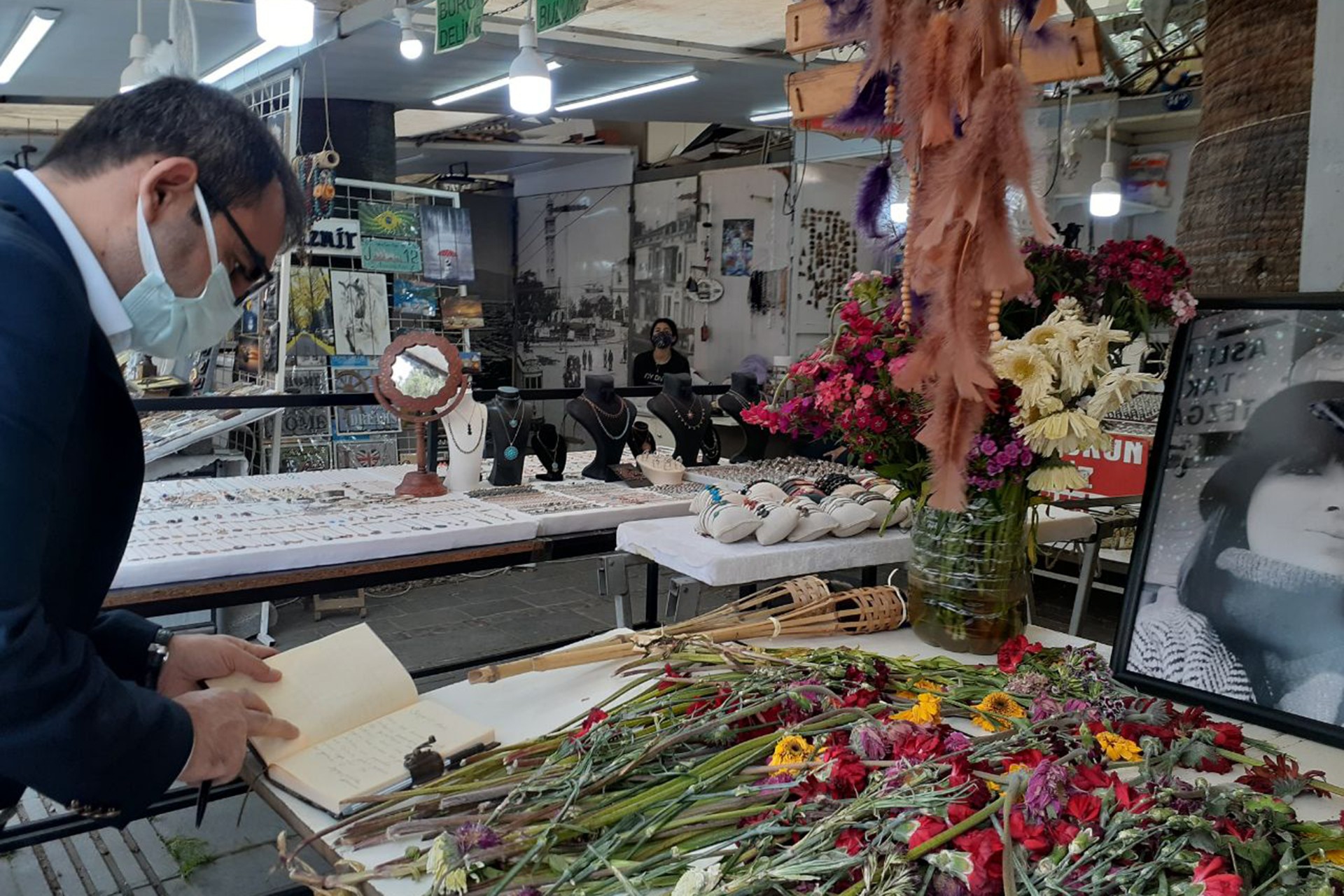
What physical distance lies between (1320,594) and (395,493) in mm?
2953

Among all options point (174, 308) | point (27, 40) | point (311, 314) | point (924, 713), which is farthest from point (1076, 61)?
point (27, 40)

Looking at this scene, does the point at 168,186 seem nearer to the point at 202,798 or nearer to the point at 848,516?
the point at 202,798

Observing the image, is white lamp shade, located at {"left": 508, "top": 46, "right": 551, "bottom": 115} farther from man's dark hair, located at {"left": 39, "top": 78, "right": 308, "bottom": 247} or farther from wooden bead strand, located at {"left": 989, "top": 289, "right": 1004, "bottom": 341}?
wooden bead strand, located at {"left": 989, "top": 289, "right": 1004, "bottom": 341}

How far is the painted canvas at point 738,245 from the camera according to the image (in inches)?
→ 374

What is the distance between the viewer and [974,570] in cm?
182

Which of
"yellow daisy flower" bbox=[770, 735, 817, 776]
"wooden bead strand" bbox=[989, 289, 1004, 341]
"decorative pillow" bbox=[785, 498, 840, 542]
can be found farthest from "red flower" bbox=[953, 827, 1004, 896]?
"decorative pillow" bbox=[785, 498, 840, 542]

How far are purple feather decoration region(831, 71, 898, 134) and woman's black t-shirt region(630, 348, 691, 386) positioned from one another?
6.79 meters

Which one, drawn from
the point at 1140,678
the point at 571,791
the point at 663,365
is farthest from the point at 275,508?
the point at 663,365

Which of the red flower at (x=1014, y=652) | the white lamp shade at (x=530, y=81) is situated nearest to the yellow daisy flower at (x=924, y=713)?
the red flower at (x=1014, y=652)

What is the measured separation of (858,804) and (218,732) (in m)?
0.82

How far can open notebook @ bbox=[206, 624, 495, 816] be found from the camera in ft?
4.33

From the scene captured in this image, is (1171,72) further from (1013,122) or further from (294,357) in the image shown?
(1013,122)

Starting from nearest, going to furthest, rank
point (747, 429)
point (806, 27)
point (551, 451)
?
point (806, 27)
point (551, 451)
point (747, 429)

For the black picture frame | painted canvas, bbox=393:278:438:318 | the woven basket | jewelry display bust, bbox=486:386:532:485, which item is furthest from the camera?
painted canvas, bbox=393:278:438:318
